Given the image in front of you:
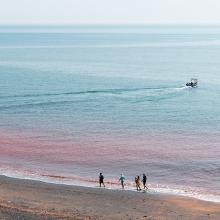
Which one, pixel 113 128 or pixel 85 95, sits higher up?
pixel 85 95

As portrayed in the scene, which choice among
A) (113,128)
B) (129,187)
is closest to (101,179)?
(129,187)

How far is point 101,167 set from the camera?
45250mm

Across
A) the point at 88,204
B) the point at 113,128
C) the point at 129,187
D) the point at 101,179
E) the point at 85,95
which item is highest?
the point at 85,95

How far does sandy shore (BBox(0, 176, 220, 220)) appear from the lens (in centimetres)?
2908

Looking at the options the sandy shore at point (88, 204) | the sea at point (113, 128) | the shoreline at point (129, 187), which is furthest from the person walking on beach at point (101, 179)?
the sandy shore at point (88, 204)

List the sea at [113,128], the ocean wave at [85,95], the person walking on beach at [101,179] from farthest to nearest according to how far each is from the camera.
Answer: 1. the ocean wave at [85,95]
2. the sea at [113,128]
3. the person walking on beach at [101,179]

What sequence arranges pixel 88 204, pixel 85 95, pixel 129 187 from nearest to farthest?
pixel 88 204 → pixel 129 187 → pixel 85 95

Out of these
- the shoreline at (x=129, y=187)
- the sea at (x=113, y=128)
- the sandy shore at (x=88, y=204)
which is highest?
the sea at (x=113, y=128)

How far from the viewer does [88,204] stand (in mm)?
32031

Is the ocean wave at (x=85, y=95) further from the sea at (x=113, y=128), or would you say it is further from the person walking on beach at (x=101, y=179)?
the person walking on beach at (x=101, y=179)

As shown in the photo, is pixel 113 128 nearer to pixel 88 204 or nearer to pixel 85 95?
pixel 85 95

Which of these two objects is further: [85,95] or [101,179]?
[85,95]

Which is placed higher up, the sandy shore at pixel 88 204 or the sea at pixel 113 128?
the sea at pixel 113 128

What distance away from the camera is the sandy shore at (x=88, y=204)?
2908 cm
